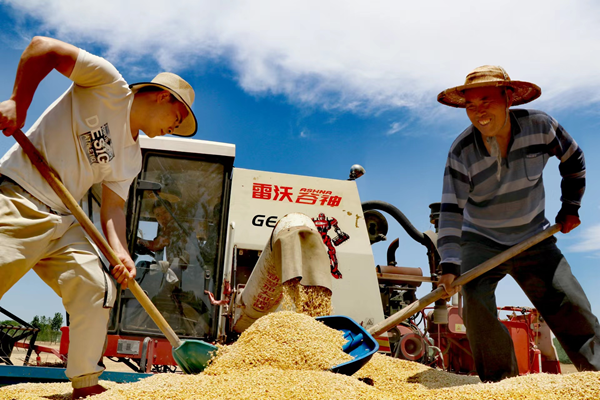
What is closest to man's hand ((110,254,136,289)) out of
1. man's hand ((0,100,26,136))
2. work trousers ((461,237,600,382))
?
man's hand ((0,100,26,136))

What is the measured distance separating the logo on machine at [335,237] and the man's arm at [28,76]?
11.1 feet

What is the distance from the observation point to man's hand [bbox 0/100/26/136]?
78.4 inches

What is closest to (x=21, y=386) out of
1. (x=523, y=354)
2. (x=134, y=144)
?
(x=134, y=144)

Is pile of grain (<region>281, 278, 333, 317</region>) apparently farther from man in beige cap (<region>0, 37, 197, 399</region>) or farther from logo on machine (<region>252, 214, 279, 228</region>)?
logo on machine (<region>252, 214, 279, 228</region>)

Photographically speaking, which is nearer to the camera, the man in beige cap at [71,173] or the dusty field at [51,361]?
the man in beige cap at [71,173]

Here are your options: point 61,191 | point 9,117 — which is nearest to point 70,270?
point 61,191

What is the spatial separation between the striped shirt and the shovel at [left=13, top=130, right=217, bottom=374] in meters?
1.61

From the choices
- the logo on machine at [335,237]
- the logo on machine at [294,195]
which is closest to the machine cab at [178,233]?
the logo on machine at [294,195]

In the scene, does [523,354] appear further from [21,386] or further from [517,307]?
[21,386]

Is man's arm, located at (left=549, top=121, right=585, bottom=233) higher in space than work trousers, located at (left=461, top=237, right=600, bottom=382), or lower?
higher

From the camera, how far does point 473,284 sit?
9.73 ft

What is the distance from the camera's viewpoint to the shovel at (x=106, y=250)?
2.13m

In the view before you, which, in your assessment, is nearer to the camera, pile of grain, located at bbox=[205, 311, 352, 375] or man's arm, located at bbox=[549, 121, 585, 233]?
pile of grain, located at bbox=[205, 311, 352, 375]

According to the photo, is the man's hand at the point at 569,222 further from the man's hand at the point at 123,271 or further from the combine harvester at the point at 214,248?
the man's hand at the point at 123,271
